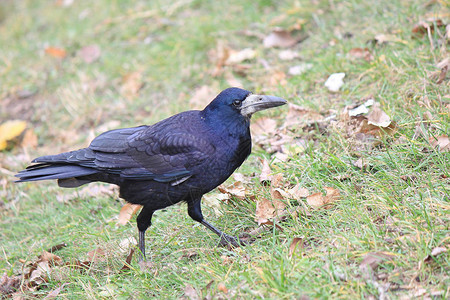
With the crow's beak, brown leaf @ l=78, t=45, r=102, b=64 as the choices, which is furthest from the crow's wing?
brown leaf @ l=78, t=45, r=102, b=64

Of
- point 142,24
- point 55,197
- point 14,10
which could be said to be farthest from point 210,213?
point 14,10

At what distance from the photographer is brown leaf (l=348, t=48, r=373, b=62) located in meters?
4.69

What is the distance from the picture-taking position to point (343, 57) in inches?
190

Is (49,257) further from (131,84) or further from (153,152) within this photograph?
(131,84)

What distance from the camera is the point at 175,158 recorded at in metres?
3.40

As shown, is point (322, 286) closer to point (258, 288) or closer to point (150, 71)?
point (258, 288)

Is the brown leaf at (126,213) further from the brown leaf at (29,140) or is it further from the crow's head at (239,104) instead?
the brown leaf at (29,140)

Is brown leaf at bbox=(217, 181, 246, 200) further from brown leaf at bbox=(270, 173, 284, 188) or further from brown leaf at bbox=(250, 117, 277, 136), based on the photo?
brown leaf at bbox=(250, 117, 277, 136)

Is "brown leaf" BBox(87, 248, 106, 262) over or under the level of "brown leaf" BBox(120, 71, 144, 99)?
over

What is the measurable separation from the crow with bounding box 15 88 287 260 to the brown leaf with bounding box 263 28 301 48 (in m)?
2.35

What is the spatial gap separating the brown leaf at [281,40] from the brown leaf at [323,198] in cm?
279

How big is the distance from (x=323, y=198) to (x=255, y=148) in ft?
3.97

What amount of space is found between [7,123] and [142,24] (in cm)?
227

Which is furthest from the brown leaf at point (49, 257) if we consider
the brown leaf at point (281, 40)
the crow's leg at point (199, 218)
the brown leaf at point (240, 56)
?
the brown leaf at point (281, 40)
